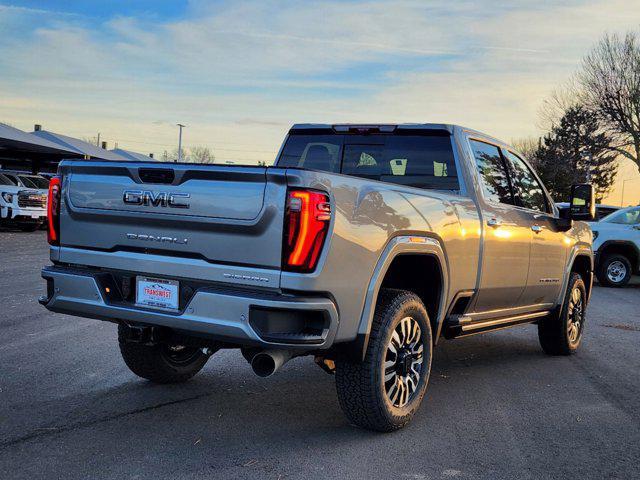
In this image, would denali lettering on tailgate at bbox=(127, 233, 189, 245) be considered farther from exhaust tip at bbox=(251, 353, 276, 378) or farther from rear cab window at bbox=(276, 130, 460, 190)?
rear cab window at bbox=(276, 130, 460, 190)

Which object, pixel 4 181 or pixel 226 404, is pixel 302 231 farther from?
pixel 4 181

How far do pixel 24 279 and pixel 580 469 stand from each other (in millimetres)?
10037

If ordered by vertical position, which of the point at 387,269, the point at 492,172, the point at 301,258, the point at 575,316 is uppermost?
the point at 492,172

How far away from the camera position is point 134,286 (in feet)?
14.3

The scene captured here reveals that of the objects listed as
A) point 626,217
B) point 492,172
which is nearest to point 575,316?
point 492,172

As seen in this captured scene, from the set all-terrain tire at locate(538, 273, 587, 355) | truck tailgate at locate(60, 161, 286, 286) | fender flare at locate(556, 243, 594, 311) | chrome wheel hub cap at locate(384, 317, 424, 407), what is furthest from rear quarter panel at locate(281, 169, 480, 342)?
all-terrain tire at locate(538, 273, 587, 355)

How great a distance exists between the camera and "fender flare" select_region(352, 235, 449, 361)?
4.25 meters

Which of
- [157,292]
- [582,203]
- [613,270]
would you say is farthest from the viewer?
[613,270]

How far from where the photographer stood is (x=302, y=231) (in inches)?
152

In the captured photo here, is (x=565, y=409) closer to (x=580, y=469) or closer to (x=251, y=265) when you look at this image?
(x=580, y=469)

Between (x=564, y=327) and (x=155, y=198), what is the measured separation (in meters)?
4.84

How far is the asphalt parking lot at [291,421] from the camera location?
4012 millimetres

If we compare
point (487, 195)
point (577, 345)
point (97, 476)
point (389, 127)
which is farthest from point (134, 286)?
point (577, 345)

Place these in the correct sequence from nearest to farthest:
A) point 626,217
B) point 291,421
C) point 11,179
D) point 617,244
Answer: point 291,421
point 617,244
point 626,217
point 11,179
